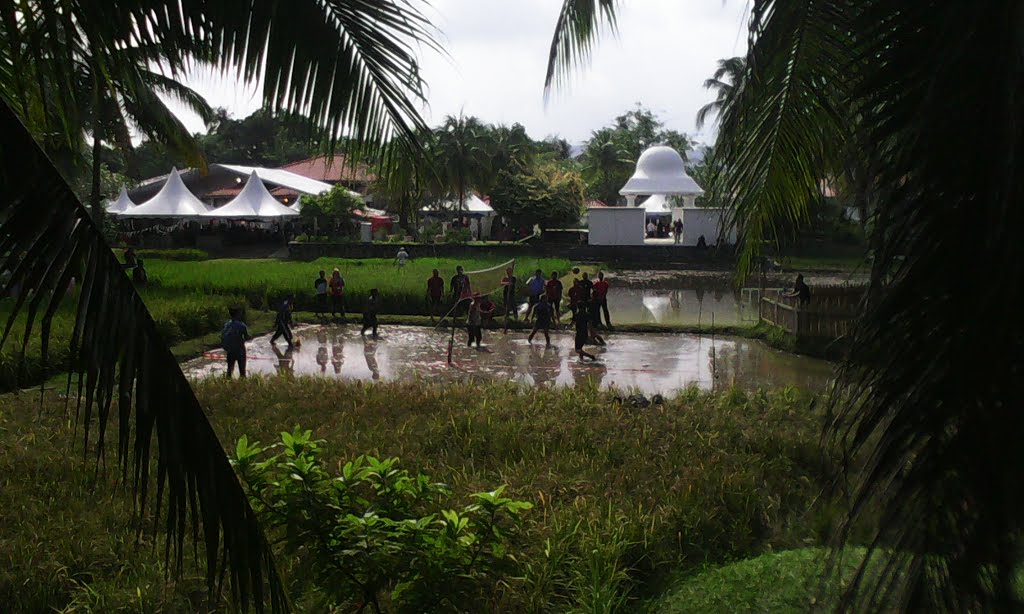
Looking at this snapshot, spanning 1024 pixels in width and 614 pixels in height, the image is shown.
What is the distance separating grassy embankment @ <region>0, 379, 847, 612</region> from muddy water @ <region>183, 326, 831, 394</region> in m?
2.78

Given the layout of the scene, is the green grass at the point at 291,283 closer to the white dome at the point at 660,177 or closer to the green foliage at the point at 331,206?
the green foliage at the point at 331,206

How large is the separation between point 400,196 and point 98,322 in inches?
49.3

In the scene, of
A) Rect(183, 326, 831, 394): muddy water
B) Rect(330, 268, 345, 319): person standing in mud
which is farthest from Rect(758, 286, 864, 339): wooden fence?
Rect(330, 268, 345, 319): person standing in mud

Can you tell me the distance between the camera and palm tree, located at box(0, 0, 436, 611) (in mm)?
2350

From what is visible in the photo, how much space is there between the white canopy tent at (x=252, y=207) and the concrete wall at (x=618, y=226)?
12994 mm

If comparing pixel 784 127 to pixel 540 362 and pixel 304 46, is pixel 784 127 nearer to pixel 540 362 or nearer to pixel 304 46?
pixel 304 46

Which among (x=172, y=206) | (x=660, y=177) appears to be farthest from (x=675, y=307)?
(x=172, y=206)

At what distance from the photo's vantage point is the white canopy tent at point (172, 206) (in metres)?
35.1

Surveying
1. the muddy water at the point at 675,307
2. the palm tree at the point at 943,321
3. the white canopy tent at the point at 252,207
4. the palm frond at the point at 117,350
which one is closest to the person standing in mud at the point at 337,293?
the muddy water at the point at 675,307

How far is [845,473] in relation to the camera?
66.4 inches

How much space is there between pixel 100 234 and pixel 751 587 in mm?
3525

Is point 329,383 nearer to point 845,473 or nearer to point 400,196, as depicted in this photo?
point 400,196

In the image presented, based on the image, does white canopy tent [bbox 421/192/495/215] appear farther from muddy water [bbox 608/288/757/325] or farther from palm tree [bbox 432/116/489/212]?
muddy water [bbox 608/288/757/325]

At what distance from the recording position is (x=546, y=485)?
6.22m
